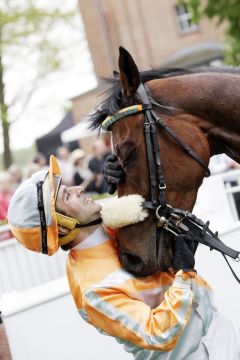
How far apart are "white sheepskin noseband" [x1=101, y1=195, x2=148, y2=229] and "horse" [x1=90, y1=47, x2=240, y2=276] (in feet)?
0.15

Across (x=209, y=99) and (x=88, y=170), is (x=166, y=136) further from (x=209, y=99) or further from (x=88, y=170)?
(x=88, y=170)

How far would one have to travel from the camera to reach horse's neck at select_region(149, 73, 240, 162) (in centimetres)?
237

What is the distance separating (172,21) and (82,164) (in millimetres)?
18250

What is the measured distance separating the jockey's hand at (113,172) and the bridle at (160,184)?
0.12m

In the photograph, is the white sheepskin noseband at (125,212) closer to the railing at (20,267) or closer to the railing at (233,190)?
the railing at (20,267)

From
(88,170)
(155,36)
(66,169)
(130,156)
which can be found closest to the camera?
(130,156)

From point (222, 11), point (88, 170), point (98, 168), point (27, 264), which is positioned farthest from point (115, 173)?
point (222, 11)

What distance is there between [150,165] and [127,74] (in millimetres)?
375

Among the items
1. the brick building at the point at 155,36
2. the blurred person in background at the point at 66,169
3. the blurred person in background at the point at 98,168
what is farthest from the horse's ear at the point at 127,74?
the brick building at the point at 155,36

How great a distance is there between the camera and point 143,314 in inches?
87.0

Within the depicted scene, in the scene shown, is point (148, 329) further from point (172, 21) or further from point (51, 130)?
point (172, 21)

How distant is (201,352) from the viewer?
2359mm

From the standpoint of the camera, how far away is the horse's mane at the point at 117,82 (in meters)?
2.44

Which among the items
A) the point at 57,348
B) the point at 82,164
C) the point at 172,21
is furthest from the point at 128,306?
the point at 172,21
